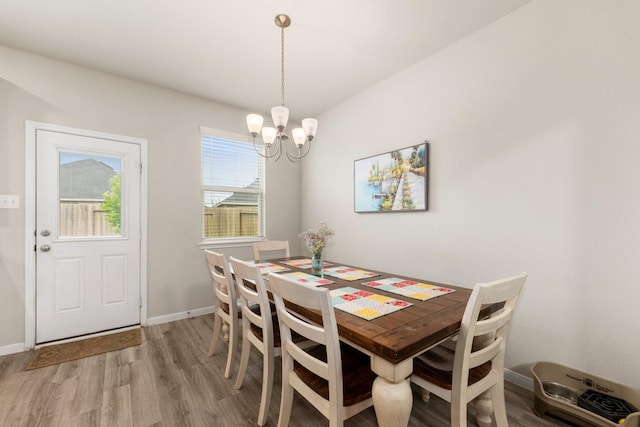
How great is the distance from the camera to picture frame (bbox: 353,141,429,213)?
2479 mm

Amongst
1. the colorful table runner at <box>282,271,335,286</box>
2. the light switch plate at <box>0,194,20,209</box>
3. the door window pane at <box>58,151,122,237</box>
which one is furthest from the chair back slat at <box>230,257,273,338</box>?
the light switch plate at <box>0,194,20,209</box>

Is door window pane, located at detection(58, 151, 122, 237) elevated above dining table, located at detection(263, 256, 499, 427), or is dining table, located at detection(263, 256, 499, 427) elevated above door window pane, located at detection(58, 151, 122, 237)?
door window pane, located at detection(58, 151, 122, 237)

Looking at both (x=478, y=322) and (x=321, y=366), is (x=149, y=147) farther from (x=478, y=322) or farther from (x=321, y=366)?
(x=478, y=322)

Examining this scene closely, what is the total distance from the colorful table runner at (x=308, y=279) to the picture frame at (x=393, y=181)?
1.20m

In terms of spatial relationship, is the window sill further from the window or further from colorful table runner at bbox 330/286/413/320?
colorful table runner at bbox 330/286/413/320

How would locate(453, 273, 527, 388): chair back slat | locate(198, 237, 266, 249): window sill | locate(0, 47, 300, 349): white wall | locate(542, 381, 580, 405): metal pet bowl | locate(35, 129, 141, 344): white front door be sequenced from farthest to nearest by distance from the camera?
locate(198, 237, 266, 249): window sill, locate(35, 129, 141, 344): white front door, locate(0, 47, 300, 349): white wall, locate(542, 381, 580, 405): metal pet bowl, locate(453, 273, 527, 388): chair back slat

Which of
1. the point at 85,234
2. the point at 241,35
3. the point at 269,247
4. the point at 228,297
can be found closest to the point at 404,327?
the point at 228,297

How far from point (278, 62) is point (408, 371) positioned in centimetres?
269

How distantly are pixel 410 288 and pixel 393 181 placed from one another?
52.3 inches

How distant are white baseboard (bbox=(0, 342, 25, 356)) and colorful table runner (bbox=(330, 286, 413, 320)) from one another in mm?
2940

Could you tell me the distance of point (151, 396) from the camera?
5.81 ft

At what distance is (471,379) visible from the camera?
126cm

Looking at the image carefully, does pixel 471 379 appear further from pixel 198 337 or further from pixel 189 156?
pixel 189 156

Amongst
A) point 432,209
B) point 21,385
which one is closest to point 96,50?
point 21,385
